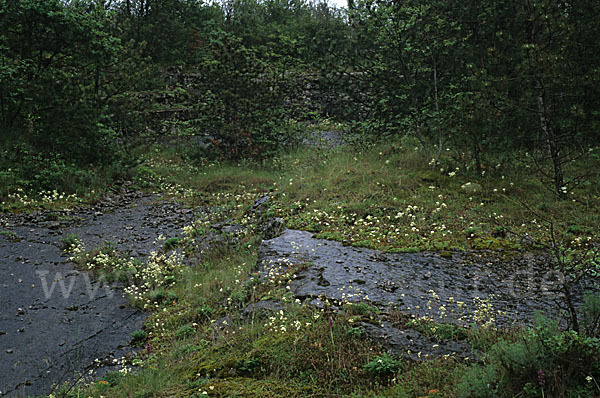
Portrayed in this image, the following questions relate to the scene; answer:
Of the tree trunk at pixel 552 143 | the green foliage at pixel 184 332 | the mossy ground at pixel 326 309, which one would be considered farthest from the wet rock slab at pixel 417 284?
the tree trunk at pixel 552 143

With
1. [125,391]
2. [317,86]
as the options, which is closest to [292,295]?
[125,391]

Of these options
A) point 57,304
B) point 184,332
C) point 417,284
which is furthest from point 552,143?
point 57,304

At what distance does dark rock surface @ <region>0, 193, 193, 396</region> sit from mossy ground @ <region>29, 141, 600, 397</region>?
0.58 m

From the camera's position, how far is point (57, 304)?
6.33m

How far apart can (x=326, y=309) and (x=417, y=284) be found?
1391 millimetres

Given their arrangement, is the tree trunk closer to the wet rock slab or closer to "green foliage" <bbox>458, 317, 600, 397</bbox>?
the wet rock slab

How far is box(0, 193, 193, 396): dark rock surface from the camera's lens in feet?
15.7

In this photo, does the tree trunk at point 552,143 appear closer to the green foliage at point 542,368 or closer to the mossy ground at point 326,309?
the mossy ground at point 326,309

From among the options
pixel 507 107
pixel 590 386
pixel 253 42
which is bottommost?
pixel 590 386

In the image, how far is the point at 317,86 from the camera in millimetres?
23516

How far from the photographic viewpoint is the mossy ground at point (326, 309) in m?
3.54

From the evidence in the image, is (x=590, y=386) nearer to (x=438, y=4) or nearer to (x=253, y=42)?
(x=438, y=4)

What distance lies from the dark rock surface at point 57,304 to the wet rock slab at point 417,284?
7.97ft

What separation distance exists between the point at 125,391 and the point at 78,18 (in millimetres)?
13376
